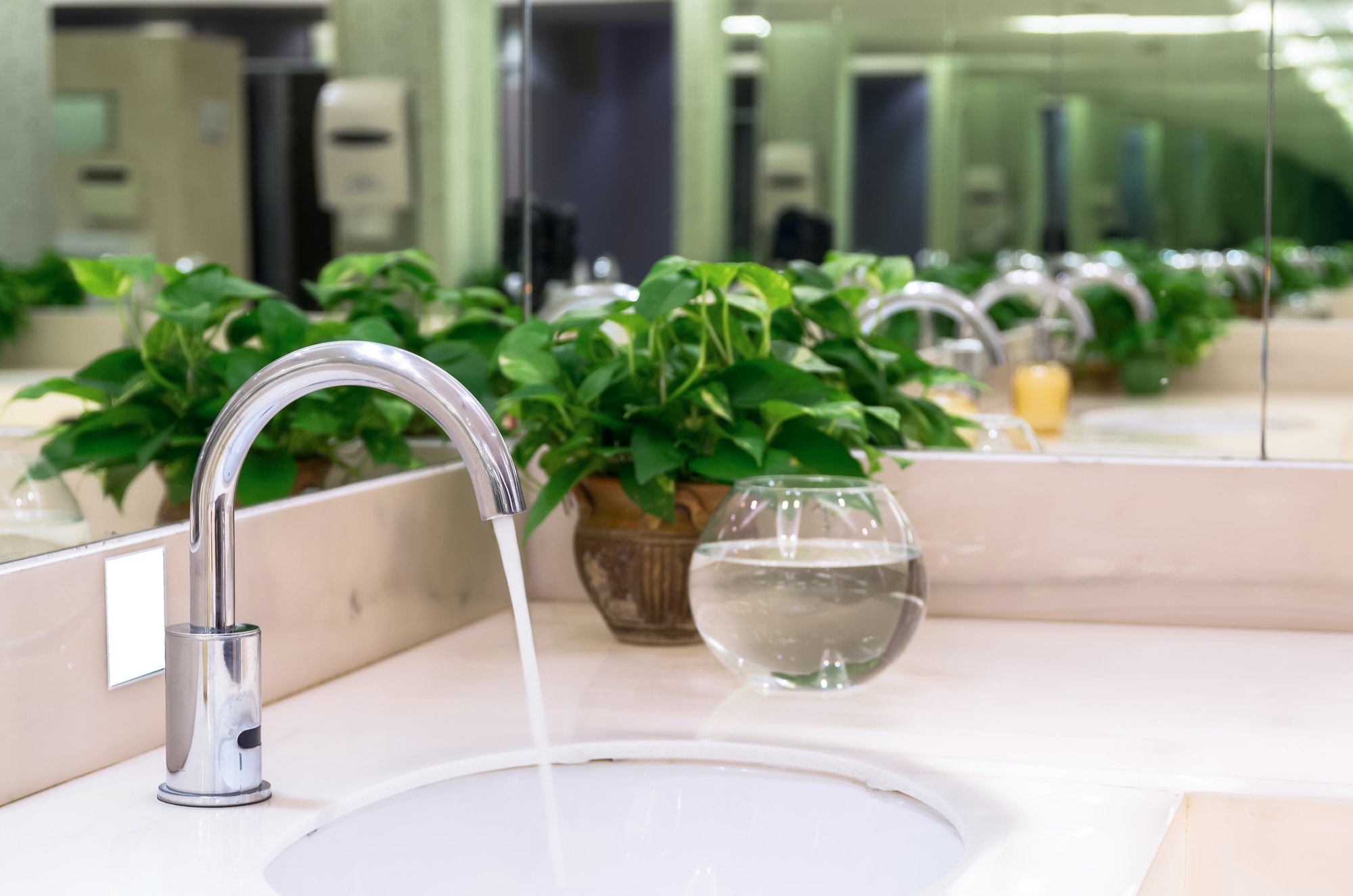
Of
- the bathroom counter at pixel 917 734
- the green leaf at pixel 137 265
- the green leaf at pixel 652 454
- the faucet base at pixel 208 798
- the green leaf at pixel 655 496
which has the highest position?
the green leaf at pixel 137 265

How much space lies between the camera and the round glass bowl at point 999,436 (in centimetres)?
126

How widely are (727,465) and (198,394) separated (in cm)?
38

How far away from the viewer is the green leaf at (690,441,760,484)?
105 centimetres

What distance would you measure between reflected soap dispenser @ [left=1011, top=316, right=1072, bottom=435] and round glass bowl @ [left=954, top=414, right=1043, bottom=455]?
0.10ft

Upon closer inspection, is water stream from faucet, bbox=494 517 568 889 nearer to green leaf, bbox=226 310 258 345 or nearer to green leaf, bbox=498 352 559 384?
green leaf, bbox=498 352 559 384

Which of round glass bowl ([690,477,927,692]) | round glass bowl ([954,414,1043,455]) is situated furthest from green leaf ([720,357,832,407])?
round glass bowl ([954,414,1043,455])

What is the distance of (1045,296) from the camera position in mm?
1394

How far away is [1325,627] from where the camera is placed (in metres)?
1.17

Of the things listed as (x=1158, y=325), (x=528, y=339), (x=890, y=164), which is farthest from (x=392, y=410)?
(x=1158, y=325)

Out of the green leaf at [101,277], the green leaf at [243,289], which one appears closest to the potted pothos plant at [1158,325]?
the green leaf at [243,289]

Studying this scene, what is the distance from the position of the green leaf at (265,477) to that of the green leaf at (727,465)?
29cm

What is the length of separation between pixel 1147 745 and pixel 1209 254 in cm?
58

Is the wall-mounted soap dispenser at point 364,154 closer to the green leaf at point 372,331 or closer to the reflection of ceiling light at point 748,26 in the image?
the green leaf at point 372,331

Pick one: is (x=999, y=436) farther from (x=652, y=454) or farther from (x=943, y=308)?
(x=652, y=454)
